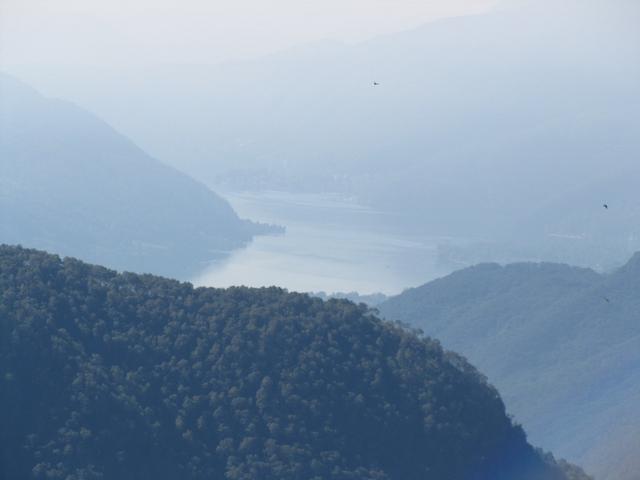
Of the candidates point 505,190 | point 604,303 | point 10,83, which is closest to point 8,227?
point 10,83

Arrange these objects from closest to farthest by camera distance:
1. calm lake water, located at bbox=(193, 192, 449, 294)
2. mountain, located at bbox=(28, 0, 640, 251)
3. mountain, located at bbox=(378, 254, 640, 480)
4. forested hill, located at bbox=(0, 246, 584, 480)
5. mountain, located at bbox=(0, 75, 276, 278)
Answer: forested hill, located at bbox=(0, 246, 584, 480), mountain, located at bbox=(378, 254, 640, 480), calm lake water, located at bbox=(193, 192, 449, 294), mountain, located at bbox=(0, 75, 276, 278), mountain, located at bbox=(28, 0, 640, 251)

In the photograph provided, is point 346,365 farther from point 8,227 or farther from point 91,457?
point 8,227

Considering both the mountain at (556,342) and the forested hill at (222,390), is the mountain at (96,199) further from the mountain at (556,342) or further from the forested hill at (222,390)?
the forested hill at (222,390)

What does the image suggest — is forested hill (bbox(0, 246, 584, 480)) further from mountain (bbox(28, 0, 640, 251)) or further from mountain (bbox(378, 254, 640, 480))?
mountain (bbox(28, 0, 640, 251))

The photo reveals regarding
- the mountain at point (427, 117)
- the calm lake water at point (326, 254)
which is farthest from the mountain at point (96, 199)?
the mountain at point (427, 117)

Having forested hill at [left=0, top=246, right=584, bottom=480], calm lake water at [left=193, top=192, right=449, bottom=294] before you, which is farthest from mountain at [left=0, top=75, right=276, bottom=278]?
forested hill at [left=0, top=246, right=584, bottom=480]

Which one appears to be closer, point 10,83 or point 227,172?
point 10,83

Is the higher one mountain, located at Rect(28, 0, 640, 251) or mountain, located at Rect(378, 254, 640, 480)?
mountain, located at Rect(28, 0, 640, 251)
